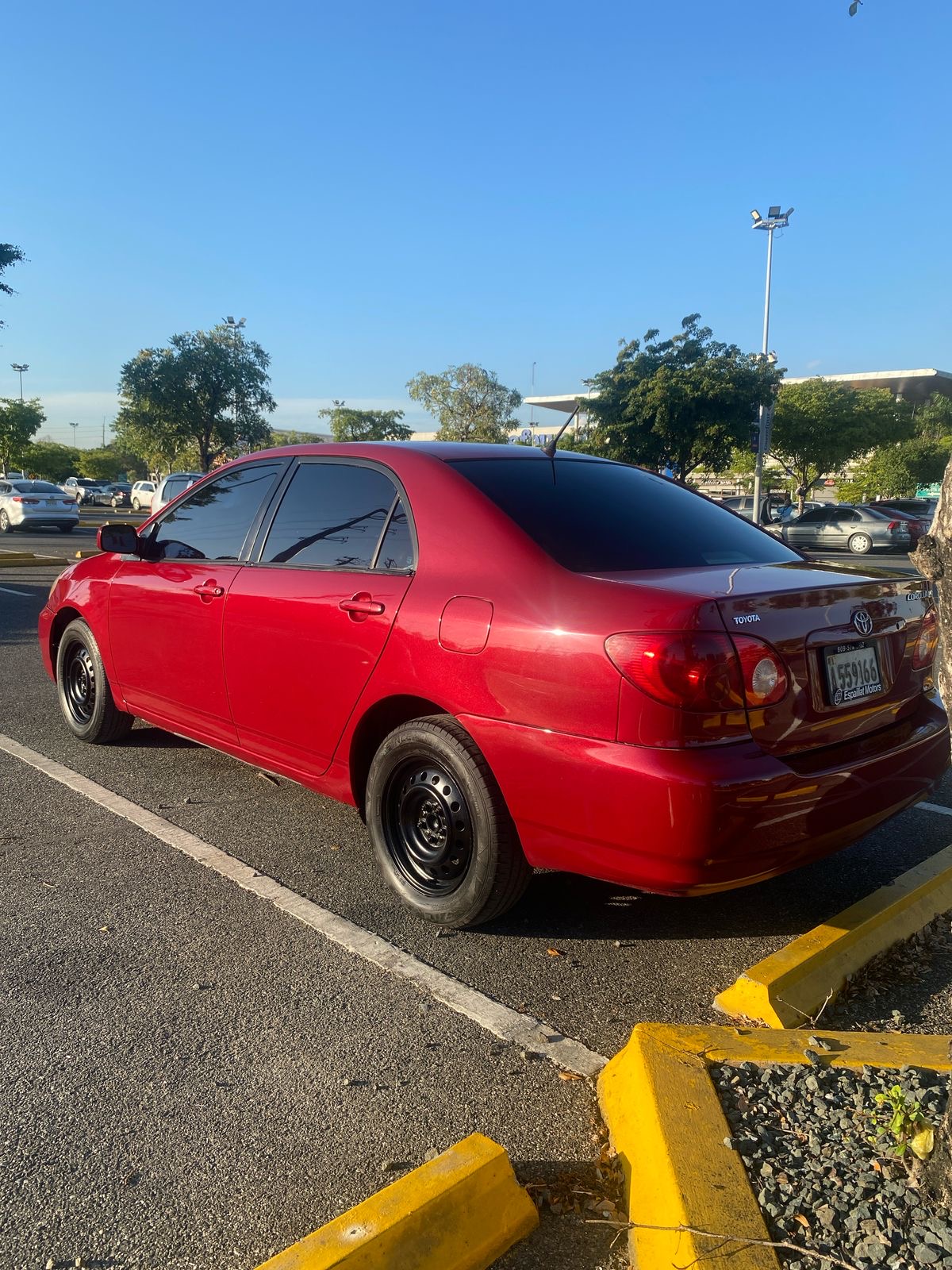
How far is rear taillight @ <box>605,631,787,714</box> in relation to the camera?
8.41 ft

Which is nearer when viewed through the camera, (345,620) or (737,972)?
(737,972)

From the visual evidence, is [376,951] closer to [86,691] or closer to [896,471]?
[86,691]

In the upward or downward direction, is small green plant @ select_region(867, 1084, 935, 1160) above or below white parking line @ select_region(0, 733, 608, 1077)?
above

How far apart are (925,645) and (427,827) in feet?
5.98

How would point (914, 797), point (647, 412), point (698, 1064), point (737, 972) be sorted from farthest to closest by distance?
point (647, 412) → point (914, 797) → point (737, 972) → point (698, 1064)

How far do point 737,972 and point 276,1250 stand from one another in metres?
1.67

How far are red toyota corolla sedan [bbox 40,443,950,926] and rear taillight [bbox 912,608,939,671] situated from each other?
1 centimetres

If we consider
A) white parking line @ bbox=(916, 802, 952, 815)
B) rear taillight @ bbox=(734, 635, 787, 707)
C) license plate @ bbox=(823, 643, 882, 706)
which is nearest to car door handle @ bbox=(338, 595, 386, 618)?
rear taillight @ bbox=(734, 635, 787, 707)

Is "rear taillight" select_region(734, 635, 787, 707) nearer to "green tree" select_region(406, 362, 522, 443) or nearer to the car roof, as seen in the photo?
the car roof

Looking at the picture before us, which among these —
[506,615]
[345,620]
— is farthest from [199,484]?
[506,615]

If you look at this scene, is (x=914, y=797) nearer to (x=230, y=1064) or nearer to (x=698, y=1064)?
(x=698, y=1064)

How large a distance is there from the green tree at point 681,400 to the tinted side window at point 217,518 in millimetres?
26390

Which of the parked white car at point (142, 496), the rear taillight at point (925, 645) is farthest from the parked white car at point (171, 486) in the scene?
the parked white car at point (142, 496)

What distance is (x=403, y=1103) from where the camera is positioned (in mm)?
2320
